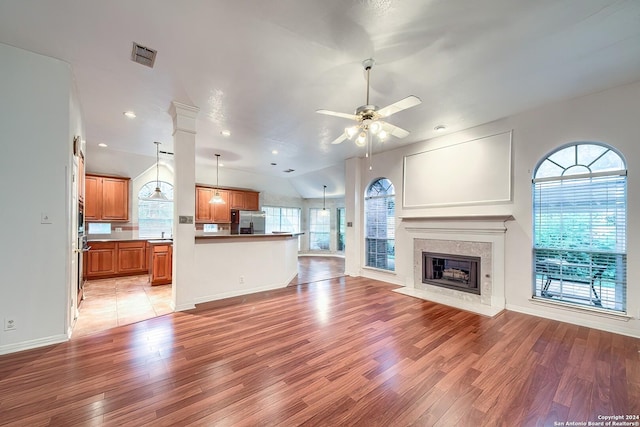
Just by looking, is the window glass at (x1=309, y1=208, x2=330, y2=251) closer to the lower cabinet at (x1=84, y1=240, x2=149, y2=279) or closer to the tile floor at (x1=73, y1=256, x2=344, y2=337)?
the tile floor at (x1=73, y1=256, x2=344, y2=337)

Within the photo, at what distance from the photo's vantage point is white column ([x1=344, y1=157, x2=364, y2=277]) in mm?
6227

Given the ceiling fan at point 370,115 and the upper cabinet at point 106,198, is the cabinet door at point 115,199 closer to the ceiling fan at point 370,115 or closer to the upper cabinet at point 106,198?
the upper cabinet at point 106,198

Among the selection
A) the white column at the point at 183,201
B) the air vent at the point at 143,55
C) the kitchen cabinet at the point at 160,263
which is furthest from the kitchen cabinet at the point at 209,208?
the air vent at the point at 143,55

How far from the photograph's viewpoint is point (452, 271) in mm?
4633

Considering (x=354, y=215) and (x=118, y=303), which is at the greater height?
(x=354, y=215)

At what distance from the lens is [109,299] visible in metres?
4.22

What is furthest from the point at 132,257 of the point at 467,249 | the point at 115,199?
the point at 467,249

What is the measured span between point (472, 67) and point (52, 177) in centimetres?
463

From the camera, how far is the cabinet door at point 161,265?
5131 mm

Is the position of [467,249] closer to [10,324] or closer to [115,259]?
[10,324]

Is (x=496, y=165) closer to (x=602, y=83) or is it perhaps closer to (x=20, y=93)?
(x=602, y=83)

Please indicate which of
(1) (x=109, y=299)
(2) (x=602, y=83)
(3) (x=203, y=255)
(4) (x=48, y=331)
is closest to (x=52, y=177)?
(4) (x=48, y=331)

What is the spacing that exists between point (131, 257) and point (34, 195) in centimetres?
399

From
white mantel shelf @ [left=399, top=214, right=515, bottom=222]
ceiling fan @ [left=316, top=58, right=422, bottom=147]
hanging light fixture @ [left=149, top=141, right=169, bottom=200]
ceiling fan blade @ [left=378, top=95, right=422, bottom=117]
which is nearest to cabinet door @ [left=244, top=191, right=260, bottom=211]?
hanging light fixture @ [left=149, top=141, right=169, bottom=200]
